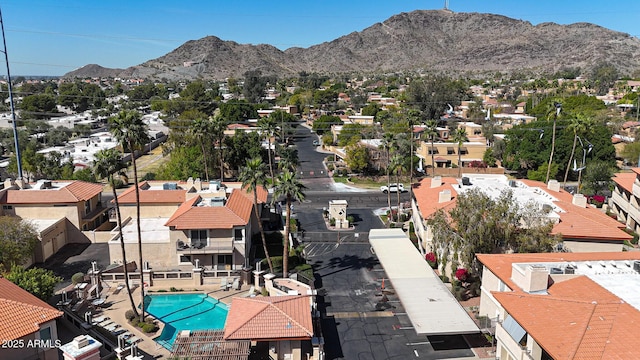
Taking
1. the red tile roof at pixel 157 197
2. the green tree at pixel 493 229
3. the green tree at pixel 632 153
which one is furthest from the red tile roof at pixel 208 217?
the green tree at pixel 632 153

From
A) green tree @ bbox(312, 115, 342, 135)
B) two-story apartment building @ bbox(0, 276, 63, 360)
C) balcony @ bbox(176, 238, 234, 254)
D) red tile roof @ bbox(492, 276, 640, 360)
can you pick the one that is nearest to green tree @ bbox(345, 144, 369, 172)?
green tree @ bbox(312, 115, 342, 135)

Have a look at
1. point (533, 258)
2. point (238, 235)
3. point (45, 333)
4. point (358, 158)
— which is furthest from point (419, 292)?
point (358, 158)

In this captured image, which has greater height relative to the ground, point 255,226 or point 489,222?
point 489,222

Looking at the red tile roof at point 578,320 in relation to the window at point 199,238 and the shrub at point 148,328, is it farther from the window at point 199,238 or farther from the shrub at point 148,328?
the window at point 199,238

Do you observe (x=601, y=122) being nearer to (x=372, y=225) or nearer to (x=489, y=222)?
(x=372, y=225)

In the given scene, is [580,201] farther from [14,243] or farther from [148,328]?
[14,243]

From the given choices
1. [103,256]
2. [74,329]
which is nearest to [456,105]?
[103,256]

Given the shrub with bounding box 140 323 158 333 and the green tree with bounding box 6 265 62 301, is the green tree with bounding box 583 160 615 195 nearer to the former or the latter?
the shrub with bounding box 140 323 158 333

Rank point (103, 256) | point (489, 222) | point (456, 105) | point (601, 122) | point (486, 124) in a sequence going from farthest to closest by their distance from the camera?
point (456, 105)
point (486, 124)
point (601, 122)
point (103, 256)
point (489, 222)
